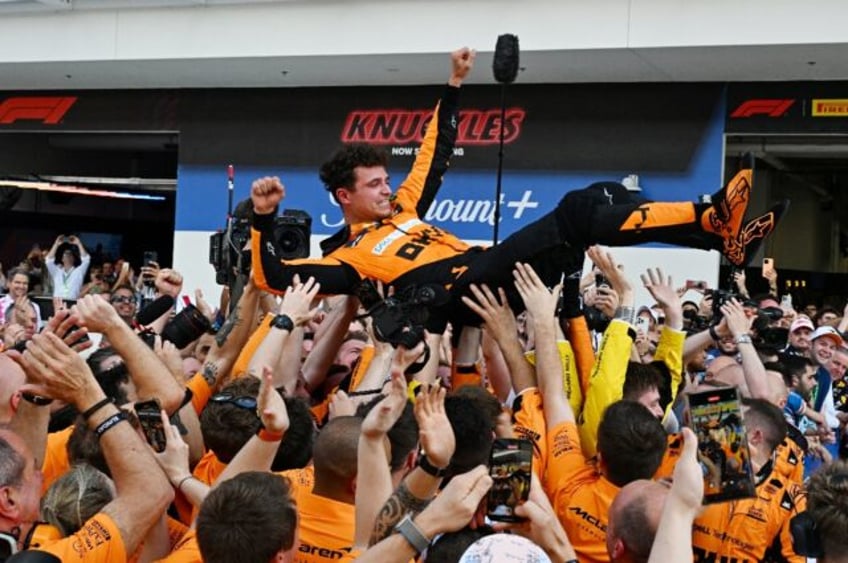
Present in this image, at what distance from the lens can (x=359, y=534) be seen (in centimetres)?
331

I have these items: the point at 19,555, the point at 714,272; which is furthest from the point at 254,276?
the point at 714,272

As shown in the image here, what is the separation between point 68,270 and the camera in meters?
18.1

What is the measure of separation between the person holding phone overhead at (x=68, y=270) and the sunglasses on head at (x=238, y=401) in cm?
1447

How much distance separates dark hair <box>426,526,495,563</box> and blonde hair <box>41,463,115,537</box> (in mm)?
1019

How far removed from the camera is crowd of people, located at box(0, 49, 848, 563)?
3.00 m

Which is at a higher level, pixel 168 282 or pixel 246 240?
pixel 246 240

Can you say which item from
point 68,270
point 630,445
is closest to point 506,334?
point 630,445

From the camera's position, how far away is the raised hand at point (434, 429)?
3.11 meters

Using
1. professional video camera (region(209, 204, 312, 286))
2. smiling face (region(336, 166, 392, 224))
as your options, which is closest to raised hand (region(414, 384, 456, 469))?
professional video camera (region(209, 204, 312, 286))

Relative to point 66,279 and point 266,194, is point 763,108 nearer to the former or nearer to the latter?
point 266,194

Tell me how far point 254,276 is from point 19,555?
302 centimetres

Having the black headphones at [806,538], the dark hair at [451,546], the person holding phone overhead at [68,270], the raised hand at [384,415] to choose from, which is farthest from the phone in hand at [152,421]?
the person holding phone overhead at [68,270]

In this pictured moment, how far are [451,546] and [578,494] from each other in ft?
3.34

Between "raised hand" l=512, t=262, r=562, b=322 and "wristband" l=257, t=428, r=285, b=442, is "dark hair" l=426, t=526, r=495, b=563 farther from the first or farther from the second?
"raised hand" l=512, t=262, r=562, b=322
